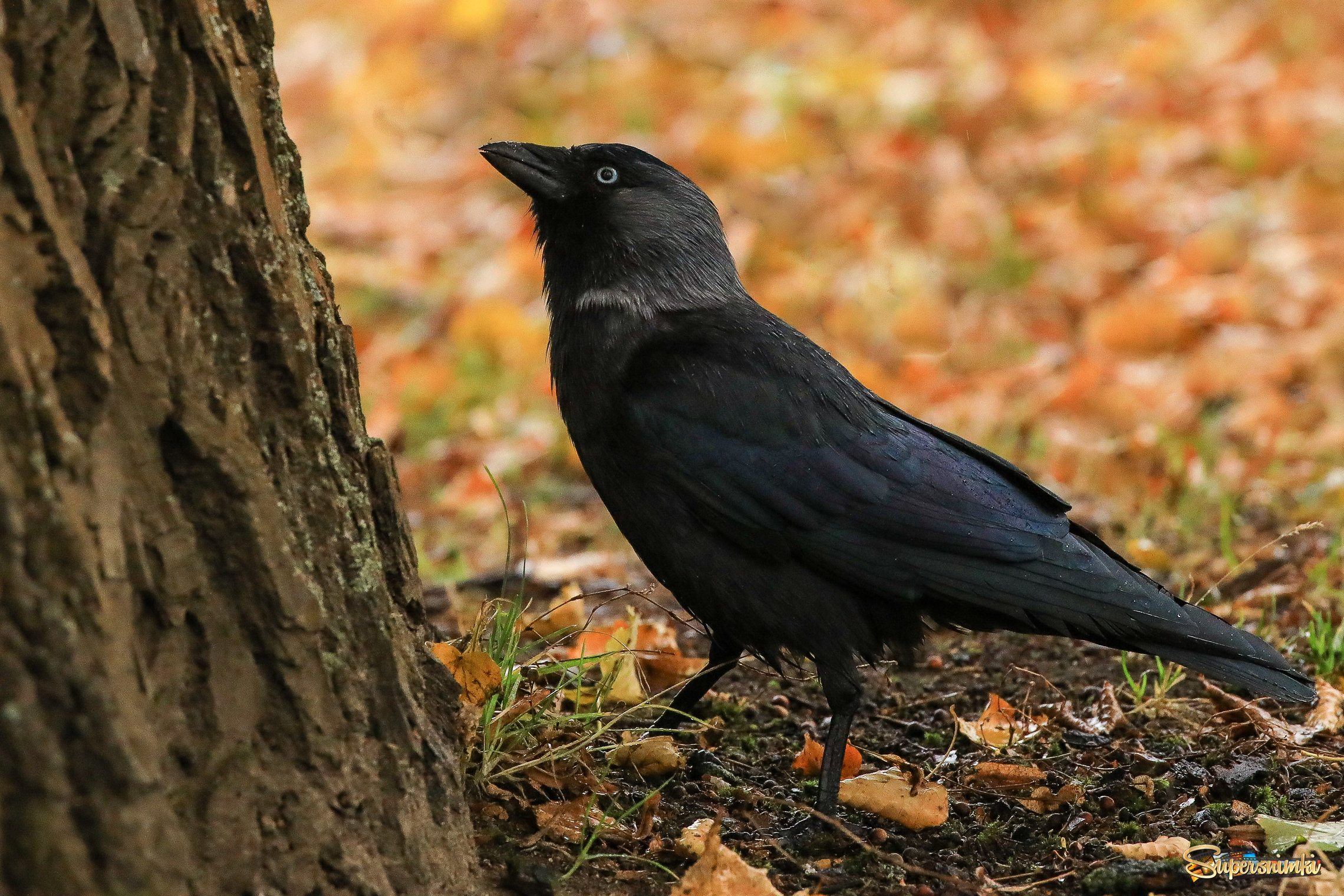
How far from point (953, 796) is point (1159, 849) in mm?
493

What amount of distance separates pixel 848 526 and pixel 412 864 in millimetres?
1279


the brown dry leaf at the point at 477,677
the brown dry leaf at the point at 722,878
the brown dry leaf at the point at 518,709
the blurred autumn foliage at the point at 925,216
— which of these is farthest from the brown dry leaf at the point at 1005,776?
the blurred autumn foliage at the point at 925,216

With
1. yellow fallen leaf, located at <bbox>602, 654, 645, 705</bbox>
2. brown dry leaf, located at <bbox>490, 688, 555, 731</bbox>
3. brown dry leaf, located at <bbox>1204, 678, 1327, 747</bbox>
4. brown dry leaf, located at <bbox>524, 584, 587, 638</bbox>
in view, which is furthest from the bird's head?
brown dry leaf, located at <bbox>1204, 678, 1327, 747</bbox>

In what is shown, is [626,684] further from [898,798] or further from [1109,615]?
[1109,615]

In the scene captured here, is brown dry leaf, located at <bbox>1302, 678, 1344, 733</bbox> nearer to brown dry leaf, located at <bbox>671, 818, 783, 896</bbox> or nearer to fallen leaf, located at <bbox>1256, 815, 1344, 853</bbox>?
fallen leaf, located at <bbox>1256, 815, 1344, 853</bbox>

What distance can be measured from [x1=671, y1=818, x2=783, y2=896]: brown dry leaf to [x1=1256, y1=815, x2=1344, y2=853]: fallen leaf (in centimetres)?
100

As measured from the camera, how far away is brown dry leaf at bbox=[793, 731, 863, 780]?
3.10 m

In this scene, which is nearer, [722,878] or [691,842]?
[722,878]

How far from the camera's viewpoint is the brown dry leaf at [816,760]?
10.2 feet

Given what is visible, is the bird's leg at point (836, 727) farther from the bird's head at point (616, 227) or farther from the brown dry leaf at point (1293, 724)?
the bird's head at point (616, 227)

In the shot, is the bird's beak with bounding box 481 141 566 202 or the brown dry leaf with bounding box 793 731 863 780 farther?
the bird's beak with bounding box 481 141 566 202

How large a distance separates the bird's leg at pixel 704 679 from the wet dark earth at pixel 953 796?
0.32ft

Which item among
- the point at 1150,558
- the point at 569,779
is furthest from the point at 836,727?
the point at 1150,558

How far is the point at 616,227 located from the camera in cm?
373
